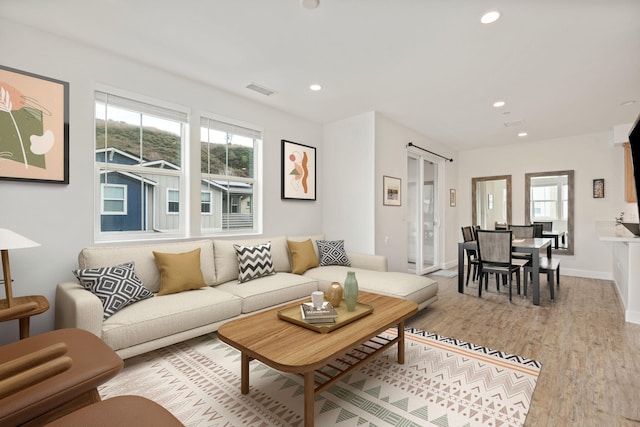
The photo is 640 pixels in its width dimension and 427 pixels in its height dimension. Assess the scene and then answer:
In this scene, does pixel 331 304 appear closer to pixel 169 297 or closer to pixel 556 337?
pixel 169 297

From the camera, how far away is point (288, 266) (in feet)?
13.1

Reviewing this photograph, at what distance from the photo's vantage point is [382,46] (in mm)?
2699

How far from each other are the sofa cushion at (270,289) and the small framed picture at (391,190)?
1849 mm

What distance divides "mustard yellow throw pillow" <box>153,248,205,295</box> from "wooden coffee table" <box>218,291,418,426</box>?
106 centimetres

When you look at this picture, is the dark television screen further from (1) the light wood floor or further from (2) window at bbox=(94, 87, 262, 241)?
A: (2) window at bbox=(94, 87, 262, 241)

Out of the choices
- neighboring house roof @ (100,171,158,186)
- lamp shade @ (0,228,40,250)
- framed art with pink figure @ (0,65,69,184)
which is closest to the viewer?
lamp shade @ (0,228,40,250)

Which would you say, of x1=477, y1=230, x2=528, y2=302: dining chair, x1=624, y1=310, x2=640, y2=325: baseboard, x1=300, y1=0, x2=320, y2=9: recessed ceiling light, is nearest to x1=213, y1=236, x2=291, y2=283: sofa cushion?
x1=300, y1=0, x2=320, y2=9: recessed ceiling light

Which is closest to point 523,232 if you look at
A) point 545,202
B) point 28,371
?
point 545,202

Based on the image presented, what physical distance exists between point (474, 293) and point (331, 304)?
10.0 feet

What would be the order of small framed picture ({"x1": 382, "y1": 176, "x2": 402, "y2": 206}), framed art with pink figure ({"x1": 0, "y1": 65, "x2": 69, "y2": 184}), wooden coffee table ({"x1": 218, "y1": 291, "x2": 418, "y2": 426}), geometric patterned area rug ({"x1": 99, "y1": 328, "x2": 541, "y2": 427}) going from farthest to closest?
1. small framed picture ({"x1": 382, "y1": 176, "x2": 402, "y2": 206})
2. framed art with pink figure ({"x1": 0, "y1": 65, "x2": 69, "y2": 184})
3. geometric patterned area rug ({"x1": 99, "y1": 328, "x2": 541, "y2": 427})
4. wooden coffee table ({"x1": 218, "y1": 291, "x2": 418, "y2": 426})

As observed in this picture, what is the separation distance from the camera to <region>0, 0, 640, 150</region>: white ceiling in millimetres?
2225

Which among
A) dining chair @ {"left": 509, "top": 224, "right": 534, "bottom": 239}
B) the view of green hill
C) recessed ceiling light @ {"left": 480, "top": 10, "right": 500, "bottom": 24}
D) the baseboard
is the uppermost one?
recessed ceiling light @ {"left": 480, "top": 10, "right": 500, "bottom": 24}

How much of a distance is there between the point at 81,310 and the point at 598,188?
751 cm

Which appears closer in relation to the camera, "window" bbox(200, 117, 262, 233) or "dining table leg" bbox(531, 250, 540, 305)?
"window" bbox(200, 117, 262, 233)
